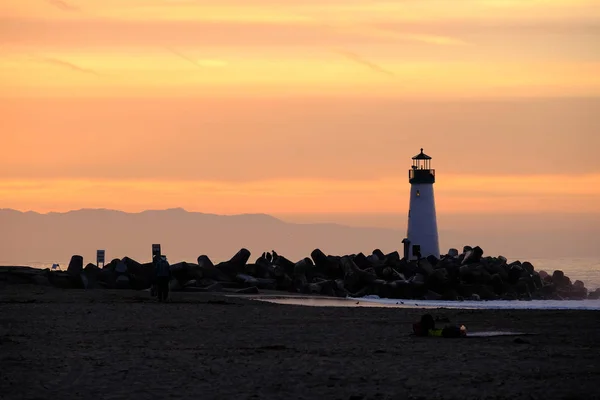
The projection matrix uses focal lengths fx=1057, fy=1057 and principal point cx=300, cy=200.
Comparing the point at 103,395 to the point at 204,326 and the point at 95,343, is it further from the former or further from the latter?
the point at 204,326

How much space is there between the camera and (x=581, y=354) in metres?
17.0

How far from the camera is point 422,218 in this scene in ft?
187

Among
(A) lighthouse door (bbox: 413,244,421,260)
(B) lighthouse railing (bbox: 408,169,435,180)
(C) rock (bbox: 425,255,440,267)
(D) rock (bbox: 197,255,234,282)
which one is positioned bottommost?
(D) rock (bbox: 197,255,234,282)

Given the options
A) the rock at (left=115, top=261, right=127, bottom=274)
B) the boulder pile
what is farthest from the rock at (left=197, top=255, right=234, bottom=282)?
the rock at (left=115, top=261, right=127, bottom=274)

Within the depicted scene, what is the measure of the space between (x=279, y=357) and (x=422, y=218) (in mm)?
41022

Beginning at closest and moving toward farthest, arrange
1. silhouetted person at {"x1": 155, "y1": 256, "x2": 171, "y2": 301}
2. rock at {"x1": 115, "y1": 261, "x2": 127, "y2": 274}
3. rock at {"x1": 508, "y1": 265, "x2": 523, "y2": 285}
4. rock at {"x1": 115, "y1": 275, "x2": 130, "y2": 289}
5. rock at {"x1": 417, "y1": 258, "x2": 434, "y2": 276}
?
silhouetted person at {"x1": 155, "y1": 256, "x2": 171, "y2": 301}, rock at {"x1": 115, "y1": 275, "x2": 130, "y2": 289}, rock at {"x1": 115, "y1": 261, "x2": 127, "y2": 274}, rock at {"x1": 417, "y1": 258, "x2": 434, "y2": 276}, rock at {"x1": 508, "y1": 265, "x2": 523, "y2": 285}

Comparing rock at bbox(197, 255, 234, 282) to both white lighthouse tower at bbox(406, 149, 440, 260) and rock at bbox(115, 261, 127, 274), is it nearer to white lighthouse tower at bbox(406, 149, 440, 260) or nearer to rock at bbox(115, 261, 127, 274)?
rock at bbox(115, 261, 127, 274)

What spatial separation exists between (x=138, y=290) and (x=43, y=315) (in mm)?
14767

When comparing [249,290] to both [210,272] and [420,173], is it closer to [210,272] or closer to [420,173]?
[210,272]

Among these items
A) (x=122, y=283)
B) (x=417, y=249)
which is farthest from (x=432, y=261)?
(x=122, y=283)

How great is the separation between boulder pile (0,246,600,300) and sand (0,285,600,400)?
13.2 meters

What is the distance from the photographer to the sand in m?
13.4

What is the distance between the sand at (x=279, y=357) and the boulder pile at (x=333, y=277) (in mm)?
13231

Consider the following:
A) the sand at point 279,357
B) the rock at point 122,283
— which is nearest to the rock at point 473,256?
the rock at point 122,283
